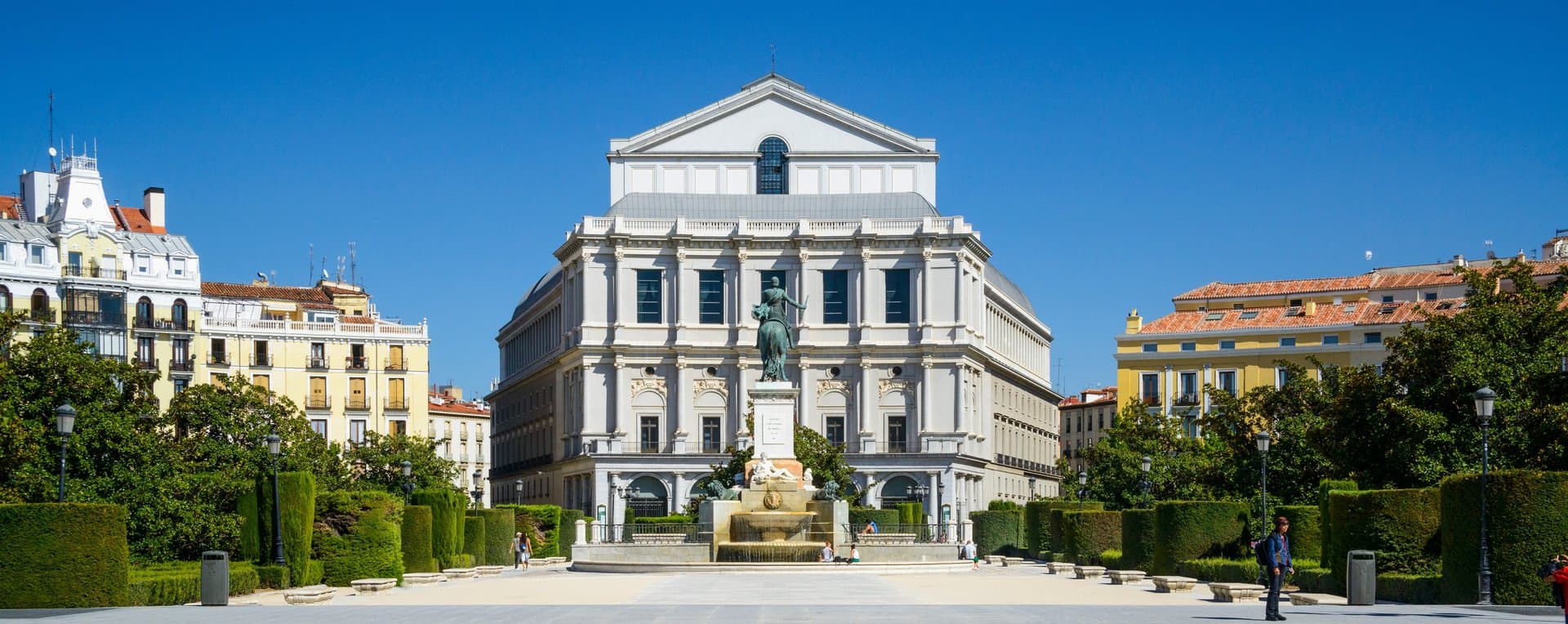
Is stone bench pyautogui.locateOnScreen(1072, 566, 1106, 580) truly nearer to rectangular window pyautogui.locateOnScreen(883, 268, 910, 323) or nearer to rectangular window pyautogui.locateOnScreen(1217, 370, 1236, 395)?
rectangular window pyautogui.locateOnScreen(1217, 370, 1236, 395)

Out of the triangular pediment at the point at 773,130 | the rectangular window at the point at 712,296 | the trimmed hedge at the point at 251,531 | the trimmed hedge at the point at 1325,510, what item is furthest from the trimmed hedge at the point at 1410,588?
→ the triangular pediment at the point at 773,130

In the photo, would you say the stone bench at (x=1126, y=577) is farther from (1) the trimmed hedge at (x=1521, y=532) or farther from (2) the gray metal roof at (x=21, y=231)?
(2) the gray metal roof at (x=21, y=231)

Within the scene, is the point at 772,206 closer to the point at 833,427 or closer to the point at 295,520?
the point at 833,427

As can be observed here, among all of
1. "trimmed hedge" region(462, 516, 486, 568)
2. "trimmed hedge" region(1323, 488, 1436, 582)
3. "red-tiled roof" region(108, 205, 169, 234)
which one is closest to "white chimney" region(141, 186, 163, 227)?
"red-tiled roof" region(108, 205, 169, 234)

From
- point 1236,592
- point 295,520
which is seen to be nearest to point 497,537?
point 295,520

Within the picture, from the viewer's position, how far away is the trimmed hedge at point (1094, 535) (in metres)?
67.2

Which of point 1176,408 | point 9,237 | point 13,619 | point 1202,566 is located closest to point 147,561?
point 13,619

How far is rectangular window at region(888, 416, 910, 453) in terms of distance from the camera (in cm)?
12950

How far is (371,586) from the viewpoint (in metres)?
47.0

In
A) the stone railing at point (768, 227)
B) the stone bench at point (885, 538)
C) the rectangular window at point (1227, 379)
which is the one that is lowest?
the stone bench at point (885, 538)

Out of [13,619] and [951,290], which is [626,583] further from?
[951,290]

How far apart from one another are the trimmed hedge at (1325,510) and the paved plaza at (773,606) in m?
2.77

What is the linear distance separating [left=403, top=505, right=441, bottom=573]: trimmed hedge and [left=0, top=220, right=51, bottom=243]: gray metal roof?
5625 centimetres

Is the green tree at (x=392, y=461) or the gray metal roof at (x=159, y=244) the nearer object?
the green tree at (x=392, y=461)
